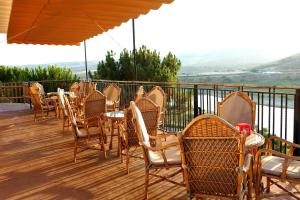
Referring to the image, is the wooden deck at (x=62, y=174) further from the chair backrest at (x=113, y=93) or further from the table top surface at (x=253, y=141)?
the chair backrest at (x=113, y=93)

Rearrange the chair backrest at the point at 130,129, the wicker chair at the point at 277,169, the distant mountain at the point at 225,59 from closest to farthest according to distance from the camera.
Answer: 1. the wicker chair at the point at 277,169
2. the chair backrest at the point at 130,129
3. the distant mountain at the point at 225,59

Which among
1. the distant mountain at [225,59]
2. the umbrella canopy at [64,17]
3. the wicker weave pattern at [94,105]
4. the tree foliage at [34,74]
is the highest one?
the distant mountain at [225,59]

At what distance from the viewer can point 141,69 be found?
17.5 metres

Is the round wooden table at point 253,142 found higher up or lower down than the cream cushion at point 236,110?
lower down

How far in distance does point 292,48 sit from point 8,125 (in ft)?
129

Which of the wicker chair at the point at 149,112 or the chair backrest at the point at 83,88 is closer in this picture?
the wicker chair at the point at 149,112

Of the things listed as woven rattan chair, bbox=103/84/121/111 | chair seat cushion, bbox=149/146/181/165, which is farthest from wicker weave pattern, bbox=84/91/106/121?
chair seat cushion, bbox=149/146/181/165

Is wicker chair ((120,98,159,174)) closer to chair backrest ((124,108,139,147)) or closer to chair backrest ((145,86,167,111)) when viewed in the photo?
chair backrest ((124,108,139,147))

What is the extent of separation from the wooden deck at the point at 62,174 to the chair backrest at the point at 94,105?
690mm

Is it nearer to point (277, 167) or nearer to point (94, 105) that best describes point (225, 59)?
point (94, 105)

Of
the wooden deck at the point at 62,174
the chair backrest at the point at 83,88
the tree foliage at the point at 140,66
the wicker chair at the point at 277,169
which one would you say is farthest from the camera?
the tree foliage at the point at 140,66

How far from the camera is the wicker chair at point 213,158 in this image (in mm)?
2328

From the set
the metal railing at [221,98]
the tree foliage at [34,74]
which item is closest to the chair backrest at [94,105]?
the metal railing at [221,98]

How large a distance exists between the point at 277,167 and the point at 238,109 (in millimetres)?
1162
